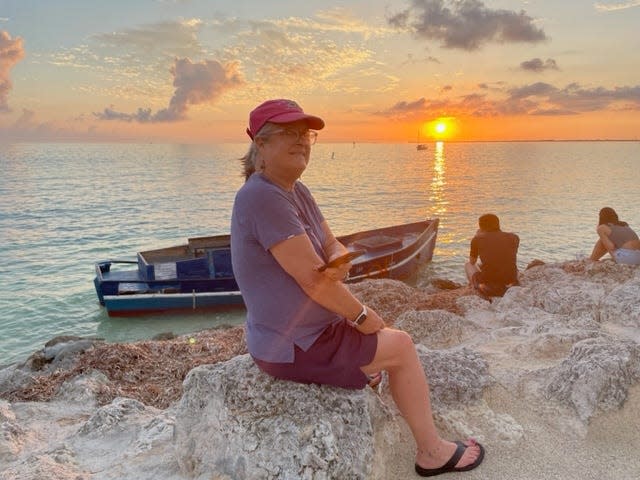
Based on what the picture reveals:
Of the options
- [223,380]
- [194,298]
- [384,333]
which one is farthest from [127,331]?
[384,333]

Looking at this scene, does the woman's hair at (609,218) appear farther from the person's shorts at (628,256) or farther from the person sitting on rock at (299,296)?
the person sitting on rock at (299,296)

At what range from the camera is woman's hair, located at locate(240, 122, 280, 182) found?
2.85 meters

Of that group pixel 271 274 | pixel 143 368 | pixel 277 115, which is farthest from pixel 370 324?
pixel 143 368

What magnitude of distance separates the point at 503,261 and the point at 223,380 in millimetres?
7553

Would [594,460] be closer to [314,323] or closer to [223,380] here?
[314,323]

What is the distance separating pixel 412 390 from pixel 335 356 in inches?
24.5

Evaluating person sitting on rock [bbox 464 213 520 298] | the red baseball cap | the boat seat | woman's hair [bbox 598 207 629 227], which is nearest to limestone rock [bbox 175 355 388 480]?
the red baseball cap

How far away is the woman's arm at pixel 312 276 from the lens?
2719 millimetres

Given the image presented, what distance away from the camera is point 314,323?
3.00 meters

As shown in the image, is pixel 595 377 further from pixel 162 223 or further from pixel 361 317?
pixel 162 223

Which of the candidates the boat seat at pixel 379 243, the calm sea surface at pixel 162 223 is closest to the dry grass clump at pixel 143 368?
the calm sea surface at pixel 162 223

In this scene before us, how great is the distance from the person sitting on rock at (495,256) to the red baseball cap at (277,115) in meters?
7.40

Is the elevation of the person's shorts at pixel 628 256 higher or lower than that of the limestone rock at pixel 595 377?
lower

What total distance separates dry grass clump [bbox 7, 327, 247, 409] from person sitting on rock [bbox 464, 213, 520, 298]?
5.16 m
